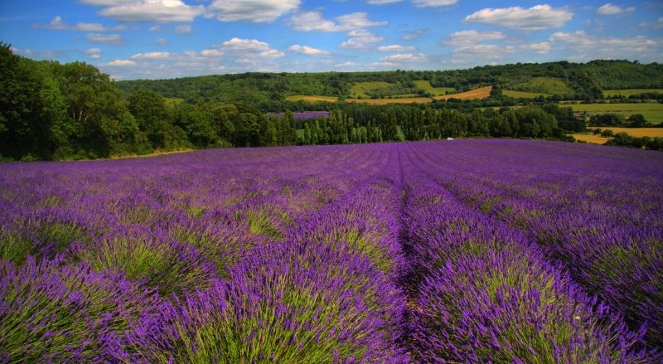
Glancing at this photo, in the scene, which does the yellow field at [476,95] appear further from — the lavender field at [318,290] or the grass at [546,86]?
the lavender field at [318,290]

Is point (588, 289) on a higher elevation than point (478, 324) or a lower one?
lower

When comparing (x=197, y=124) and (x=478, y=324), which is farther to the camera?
(x=197, y=124)

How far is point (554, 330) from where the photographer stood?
1.53 metres

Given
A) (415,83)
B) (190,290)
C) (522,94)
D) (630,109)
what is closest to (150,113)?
(190,290)

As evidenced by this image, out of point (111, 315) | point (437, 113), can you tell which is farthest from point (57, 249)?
point (437, 113)

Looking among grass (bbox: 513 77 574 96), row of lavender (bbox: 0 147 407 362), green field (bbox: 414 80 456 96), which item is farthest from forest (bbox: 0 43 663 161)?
row of lavender (bbox: 0 147 407 362)

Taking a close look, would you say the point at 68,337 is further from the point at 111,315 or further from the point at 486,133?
the point at 486,133

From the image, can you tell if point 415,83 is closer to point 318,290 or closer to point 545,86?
point 545,86

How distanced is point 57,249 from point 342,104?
89.9m

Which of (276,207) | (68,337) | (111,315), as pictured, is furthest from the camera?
(276,207)

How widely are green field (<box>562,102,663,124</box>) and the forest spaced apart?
8181mm

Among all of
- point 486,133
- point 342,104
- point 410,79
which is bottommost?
point 486,133

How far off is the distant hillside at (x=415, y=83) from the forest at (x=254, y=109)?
464mm

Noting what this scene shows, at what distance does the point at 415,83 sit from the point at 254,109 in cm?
8872
